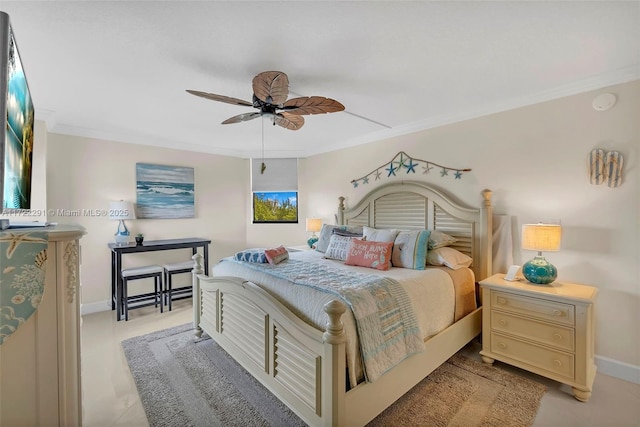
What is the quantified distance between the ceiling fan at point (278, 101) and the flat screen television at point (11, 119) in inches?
33.9

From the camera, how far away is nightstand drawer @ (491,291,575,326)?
2.04 metres

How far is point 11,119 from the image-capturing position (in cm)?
102

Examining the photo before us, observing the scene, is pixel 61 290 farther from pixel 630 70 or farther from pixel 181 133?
pixel 630 70

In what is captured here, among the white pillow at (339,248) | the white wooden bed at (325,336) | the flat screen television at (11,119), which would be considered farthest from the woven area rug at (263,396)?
the flat screen television at (11,119)

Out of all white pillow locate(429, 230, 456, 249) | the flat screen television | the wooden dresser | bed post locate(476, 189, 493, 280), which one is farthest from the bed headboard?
the flat screen television

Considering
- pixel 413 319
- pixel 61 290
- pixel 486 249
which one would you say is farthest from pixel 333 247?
pixel 61 290

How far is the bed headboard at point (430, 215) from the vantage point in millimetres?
2812

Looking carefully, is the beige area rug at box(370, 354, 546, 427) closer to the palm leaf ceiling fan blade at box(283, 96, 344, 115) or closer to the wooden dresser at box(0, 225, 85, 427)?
the wooden dresser at box(0, 225, 85, 427)

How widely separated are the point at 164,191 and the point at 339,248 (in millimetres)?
2842

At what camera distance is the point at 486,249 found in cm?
279

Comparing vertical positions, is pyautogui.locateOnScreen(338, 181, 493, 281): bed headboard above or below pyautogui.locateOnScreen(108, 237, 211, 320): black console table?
above

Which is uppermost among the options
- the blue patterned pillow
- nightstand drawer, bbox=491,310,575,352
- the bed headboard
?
the bed headboard

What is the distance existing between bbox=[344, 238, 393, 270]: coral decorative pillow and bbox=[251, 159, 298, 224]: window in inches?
93.3

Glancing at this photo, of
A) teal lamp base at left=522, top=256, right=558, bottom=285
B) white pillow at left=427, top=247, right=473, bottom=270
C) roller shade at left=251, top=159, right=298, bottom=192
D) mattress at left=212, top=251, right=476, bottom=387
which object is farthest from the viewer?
roller shade at left=251, top=159, right=298, bottom=192
